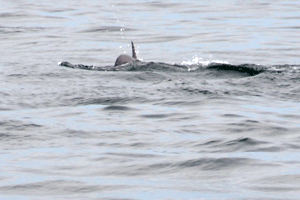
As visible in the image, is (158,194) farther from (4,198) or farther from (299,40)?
(299,40)

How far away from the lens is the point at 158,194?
7.36 m

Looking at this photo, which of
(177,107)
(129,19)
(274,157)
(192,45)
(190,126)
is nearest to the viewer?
(274,157)

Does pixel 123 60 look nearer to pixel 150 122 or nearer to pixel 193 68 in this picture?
pixel 193 68

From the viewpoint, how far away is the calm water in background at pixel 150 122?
25.6 feet

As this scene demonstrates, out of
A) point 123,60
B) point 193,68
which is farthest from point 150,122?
point 123,60

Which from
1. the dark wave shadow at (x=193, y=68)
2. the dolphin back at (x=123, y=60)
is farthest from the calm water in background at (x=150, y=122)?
the dolphin back at (x=123, y=60)

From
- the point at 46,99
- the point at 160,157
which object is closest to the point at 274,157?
the point at 160,157

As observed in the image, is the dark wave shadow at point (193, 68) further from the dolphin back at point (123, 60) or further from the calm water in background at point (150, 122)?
the dolphin back at point (123, 60)

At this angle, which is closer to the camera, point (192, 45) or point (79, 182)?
point (79, 182)

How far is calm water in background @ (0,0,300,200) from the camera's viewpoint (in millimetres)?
7816

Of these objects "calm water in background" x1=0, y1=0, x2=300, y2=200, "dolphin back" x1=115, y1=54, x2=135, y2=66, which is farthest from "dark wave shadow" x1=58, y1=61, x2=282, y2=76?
"dolphin back" x1=115, y1=54, x2=135, y2=66

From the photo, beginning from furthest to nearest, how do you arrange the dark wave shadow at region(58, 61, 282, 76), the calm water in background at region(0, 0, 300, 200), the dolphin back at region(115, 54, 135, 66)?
the dolphin back at region(115, 54, 135, 66), the dark wave shadow at region(58, 61, 282, 76), the calm water in background at region(0, 0, 300, 200)

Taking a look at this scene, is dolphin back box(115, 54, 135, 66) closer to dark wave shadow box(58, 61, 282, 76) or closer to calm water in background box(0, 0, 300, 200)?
dark wave shadow box(58, 61, 282, 76)

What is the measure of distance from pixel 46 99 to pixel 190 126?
3.17 m
